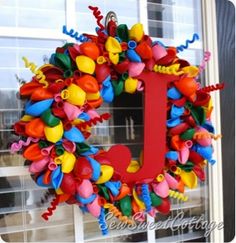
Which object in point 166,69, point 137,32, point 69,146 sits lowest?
point 69,146

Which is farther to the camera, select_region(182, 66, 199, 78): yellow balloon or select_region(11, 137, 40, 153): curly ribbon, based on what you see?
select_region(182, 66, 199, 78): yellow balloon

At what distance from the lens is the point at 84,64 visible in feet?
3.71

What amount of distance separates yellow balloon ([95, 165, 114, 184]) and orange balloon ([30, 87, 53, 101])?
0.85 feet

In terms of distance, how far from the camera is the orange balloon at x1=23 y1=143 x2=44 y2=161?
3.62 feet

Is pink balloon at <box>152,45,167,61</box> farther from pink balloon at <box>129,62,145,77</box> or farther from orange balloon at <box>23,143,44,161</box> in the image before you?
orange balloon at <box>23,143,44,161</box>

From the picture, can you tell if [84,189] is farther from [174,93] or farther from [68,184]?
[174,93]

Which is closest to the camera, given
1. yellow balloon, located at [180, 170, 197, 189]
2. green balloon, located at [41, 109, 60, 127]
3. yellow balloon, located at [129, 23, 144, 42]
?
green balloon, located at [41, 109, 60, 127]

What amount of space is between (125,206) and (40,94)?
16.9 inches

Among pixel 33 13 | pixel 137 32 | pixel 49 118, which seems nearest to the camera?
pixel 49 118

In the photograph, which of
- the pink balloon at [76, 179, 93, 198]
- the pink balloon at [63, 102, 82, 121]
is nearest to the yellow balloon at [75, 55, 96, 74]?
the pink balloon at [63, 102, 82, 121]

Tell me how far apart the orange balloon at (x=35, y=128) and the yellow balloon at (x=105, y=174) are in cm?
20

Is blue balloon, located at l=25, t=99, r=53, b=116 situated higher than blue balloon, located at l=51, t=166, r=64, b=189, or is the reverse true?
blue balloon, located at l=25, t=99, r=53, b=116

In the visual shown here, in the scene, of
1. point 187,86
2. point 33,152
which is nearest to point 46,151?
point 33,152

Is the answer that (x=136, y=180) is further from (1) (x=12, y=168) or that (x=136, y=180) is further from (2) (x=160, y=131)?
(1) (x=12, y=168)
